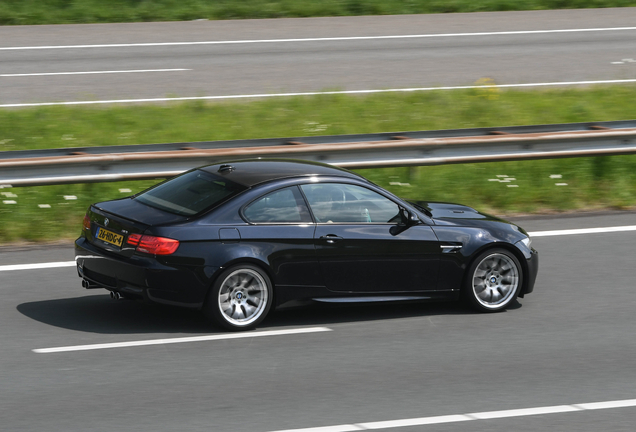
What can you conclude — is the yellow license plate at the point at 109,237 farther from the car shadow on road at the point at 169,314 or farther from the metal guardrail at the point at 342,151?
the metal guardrail at the point at 342,151

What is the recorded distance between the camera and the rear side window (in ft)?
25.9

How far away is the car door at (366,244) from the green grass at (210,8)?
15.8 metres

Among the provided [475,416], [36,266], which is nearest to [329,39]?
[36,266]

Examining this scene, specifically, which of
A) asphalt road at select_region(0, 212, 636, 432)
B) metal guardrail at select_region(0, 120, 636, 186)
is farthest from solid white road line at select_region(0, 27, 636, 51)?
asphalt road at select_region(0, 212, 636, 432)

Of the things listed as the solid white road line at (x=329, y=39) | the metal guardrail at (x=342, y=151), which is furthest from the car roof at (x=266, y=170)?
the solid white road line at (x=329, y=39)

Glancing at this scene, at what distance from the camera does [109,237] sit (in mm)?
7832

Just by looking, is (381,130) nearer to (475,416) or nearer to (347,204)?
(347,204)

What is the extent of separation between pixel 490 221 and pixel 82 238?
3639 mm

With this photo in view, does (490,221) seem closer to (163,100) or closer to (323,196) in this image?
(323,196)

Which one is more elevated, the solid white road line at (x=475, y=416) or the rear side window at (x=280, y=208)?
the rear side window at (x=280, y=208)

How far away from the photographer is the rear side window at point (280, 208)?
7.89 meters

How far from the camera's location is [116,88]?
17.2 metres

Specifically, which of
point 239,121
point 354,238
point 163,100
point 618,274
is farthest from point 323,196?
point 163,100

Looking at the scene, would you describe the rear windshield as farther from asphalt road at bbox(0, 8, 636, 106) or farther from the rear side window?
asphalt road at bbox(0, 8, 636, 106)
